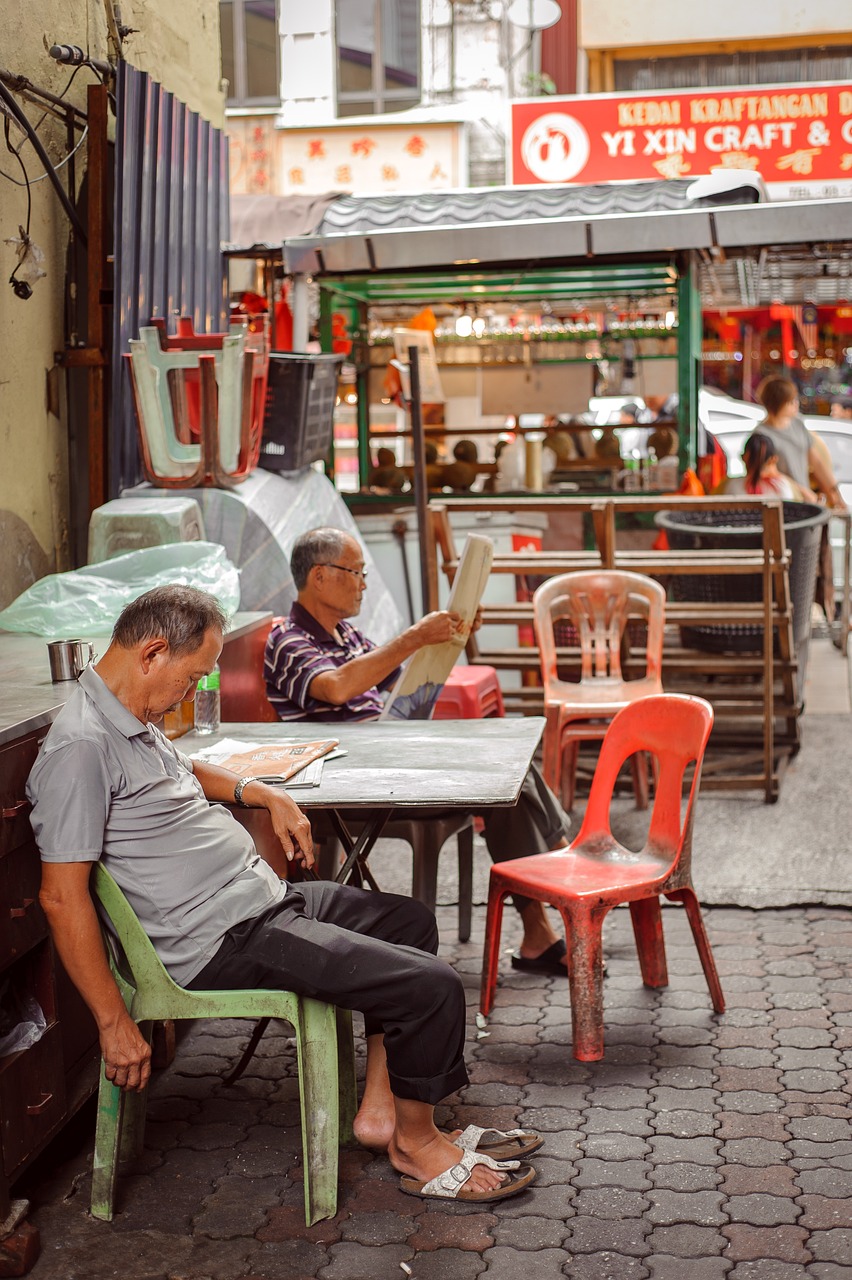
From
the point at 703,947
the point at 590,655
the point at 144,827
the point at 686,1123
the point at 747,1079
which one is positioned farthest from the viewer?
the point at 590,655

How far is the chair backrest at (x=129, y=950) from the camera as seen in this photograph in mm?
3027

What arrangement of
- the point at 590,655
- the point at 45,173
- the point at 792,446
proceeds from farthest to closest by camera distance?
1. the point at 792,446
2. the point at 590,655
3. the point at 45,173

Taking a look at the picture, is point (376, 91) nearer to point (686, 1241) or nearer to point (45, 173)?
point (45, 173)

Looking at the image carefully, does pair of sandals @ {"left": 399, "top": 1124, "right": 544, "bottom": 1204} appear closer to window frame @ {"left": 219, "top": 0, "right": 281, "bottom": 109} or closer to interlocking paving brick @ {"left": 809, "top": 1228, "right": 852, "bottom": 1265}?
interlocking paving brick @ {"left": 809, "top": 1228, "right": 852, "bottom": 1265}

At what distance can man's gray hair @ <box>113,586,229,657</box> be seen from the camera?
3.07 meters

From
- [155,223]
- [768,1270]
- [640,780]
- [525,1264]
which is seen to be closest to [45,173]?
[155,223]

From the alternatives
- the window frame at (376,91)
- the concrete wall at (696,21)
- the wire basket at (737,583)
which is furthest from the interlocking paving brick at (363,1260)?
the concrete wall at (696,21)

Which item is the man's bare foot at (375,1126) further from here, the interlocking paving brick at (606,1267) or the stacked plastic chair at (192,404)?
the stacked plastic chair at (192,404)

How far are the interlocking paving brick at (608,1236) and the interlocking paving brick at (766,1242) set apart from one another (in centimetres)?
19

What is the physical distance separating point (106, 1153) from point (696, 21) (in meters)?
15.7

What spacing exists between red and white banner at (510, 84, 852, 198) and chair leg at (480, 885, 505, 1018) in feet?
32.9

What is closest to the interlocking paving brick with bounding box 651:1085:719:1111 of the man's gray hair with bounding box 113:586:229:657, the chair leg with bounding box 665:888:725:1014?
the chair leg with bounding box 665:888:725:1014

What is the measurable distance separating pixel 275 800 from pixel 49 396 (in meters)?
3.07

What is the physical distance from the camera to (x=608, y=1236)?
312 centimetres
